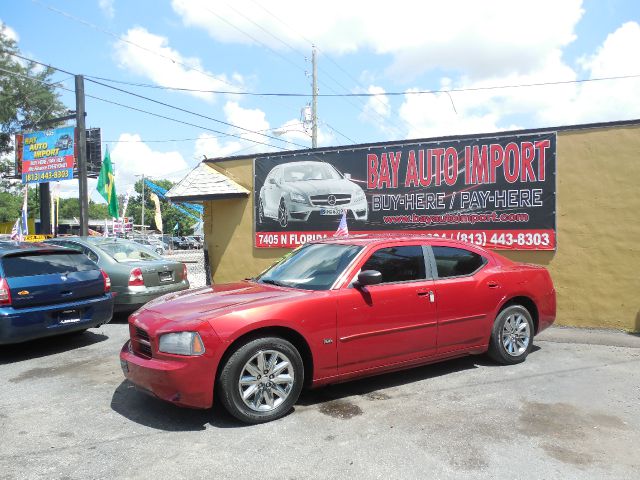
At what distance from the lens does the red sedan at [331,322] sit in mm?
4016

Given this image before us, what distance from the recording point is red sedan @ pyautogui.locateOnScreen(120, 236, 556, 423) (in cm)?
402

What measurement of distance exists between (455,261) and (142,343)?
327cm

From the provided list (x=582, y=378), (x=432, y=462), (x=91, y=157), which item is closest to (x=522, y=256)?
(x=582, y=378)

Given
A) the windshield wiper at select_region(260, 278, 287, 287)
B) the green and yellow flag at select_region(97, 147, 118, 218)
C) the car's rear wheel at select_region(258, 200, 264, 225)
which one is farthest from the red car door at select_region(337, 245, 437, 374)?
the green and yellow flag at select_region(97, 147, 118, 218)

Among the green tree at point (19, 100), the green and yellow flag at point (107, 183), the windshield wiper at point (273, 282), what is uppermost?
the green tree at point (19, 100)

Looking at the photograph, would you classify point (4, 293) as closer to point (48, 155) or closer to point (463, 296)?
point (463, 296)

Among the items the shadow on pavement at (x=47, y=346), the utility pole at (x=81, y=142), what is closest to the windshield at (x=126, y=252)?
the shadow on pavement at (x=47, y=346)

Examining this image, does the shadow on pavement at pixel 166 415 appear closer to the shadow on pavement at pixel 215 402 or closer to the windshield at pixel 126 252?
the shadow on pavement at pixel 215 402

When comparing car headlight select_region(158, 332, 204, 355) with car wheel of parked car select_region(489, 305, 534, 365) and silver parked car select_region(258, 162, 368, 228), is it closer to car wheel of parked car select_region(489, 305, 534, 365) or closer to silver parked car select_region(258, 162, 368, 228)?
car wheel of parked car select_region(489, 305, 534, 365)

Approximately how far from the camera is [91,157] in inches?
781

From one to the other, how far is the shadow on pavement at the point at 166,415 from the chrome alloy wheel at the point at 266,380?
24cm

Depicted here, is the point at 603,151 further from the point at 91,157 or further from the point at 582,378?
the point at 91,157

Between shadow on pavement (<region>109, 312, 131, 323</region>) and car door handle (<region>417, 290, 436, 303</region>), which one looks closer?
car door handle (<region>417, 290, 436, 303</region>)

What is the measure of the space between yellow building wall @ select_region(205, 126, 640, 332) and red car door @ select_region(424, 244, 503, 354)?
3148 millimetres
